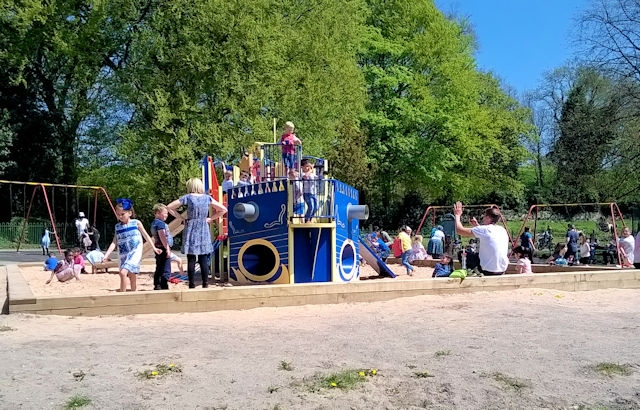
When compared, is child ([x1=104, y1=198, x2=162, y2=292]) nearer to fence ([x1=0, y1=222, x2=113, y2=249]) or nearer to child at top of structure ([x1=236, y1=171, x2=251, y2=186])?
child at top of structure ([x1=236, y1=171, x2=251, y2=186])

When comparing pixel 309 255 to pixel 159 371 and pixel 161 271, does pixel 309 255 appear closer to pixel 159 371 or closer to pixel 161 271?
pixel 161 271

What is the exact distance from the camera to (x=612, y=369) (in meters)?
5.41

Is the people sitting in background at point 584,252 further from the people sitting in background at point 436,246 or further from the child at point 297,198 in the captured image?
the child at point 297,198

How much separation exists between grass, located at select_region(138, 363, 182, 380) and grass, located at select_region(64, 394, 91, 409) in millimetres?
615

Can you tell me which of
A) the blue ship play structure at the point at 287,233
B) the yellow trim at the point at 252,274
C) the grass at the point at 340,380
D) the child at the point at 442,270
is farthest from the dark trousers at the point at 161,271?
the child at the point at 442,270

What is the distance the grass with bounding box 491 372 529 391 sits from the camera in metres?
4.93

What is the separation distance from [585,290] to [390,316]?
16.3 feet

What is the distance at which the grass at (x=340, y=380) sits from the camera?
492 centimetres

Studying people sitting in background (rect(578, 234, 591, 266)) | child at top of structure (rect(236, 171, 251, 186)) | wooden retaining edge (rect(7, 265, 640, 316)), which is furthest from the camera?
people sitting in background (rect(578, 234, 591, 266))

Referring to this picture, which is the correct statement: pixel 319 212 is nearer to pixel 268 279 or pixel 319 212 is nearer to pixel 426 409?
pixel 268 279

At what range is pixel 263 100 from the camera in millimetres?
30469

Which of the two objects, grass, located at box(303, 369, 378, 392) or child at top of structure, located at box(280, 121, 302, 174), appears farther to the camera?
child at top of structure, located at box(280, 121, 302, 174)

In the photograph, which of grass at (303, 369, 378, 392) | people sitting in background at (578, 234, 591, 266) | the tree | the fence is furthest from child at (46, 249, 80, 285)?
the tree

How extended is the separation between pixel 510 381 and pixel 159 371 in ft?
9.85
